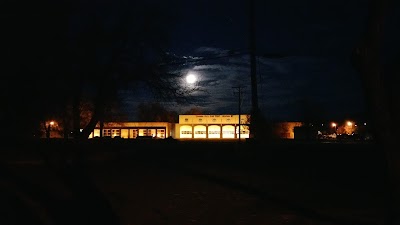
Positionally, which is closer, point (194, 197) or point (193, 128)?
point (194, 197)

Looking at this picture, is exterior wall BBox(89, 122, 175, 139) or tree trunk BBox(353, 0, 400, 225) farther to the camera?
exterior wall BBox(89, 122, 175, 139)

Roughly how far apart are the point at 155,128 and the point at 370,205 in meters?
97.0

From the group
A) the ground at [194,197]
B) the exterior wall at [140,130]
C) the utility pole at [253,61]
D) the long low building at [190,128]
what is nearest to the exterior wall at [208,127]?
the long low building at [190,128]

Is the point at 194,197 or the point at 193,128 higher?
the point at 193,128

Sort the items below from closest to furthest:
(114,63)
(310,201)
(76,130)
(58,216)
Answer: (58,216) < (310,201) < (114,63) < (76,130)

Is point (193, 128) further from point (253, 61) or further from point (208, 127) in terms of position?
point (253, 61)

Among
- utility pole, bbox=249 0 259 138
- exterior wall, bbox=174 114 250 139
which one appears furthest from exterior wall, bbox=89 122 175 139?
utility pole, bbox=249 0 259 138

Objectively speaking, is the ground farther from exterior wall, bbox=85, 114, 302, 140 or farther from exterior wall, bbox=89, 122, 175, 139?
exterior wall, bbox=89, 122, 175, 139

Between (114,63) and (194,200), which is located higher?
(114,63)

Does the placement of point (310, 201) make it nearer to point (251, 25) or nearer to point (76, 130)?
point (251, 25)

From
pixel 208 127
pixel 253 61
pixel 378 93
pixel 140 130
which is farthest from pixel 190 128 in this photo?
pixel 378 93

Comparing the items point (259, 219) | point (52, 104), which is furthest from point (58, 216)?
point (52, 104)

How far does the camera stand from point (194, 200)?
528 inches

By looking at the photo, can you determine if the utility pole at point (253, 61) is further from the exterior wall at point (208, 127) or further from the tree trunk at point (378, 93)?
the exterior wall at point (208, 127)
